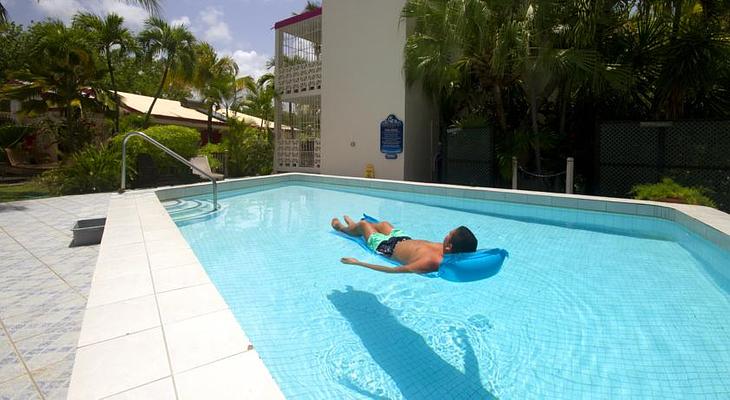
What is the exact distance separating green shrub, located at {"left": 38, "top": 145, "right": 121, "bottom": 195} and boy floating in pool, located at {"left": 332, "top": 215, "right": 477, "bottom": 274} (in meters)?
8.62

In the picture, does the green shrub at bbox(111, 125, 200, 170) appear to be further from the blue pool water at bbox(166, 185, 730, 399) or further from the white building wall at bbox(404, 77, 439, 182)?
the white building wall at bbox(404, 77, 439, 182)

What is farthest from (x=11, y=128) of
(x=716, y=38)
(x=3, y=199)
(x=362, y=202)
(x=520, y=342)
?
(x=716, y=38)

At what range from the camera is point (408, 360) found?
2.80m

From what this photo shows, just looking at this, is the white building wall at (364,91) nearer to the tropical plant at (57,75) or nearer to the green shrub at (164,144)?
the green shrub at (164,144)

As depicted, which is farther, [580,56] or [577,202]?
[580,56]

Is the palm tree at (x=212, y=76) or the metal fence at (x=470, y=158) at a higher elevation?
the palm tree at (x=212, y=76)

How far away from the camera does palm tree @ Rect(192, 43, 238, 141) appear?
59.7ft

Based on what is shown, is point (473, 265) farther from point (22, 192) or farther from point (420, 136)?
point (22, 192)

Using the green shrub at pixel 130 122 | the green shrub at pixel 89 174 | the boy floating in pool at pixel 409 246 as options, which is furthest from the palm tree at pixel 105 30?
the boy floating in pool at pixel 409 246

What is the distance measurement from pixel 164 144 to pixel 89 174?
2.02 m

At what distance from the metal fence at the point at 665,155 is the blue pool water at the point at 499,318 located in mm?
2912

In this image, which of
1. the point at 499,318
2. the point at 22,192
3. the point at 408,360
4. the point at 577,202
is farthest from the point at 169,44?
the point at 408,360

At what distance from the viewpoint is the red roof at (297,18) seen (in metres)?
15.6

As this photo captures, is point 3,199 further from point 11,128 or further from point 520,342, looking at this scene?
point 520,342
